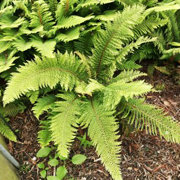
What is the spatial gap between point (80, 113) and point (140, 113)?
2.16ft

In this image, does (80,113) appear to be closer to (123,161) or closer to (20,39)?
(123,161)

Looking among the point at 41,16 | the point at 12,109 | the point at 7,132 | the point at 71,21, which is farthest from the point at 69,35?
the point at 7,132

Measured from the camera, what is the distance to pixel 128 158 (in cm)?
235

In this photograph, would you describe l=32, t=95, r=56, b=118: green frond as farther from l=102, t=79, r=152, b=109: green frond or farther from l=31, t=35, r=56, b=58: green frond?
l=102, t=79, r=152, b=109: green frond

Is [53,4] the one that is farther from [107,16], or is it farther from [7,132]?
[7,132]

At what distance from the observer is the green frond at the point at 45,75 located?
206 centimetres

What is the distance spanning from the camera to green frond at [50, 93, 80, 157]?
76.3 inches

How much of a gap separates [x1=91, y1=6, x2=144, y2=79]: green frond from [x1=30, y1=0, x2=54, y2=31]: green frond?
2.36 ft

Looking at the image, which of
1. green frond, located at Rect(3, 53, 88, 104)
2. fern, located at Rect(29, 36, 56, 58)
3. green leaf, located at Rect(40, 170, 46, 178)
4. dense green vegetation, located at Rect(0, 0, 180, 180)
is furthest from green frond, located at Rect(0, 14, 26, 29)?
green leaf, located at Rect(40, 170, 46, 178)

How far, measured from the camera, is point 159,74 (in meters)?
3.10

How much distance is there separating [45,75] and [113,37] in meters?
0.91

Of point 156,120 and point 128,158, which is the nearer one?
point 156,120

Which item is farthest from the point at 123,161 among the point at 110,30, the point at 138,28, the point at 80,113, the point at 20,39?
the point at 20,39

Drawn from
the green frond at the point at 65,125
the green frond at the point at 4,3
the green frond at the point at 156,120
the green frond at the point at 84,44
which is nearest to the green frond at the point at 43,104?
the green frond at the point at 65,125
